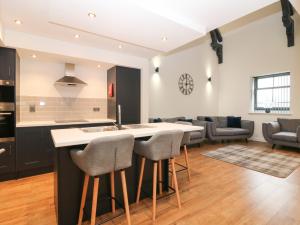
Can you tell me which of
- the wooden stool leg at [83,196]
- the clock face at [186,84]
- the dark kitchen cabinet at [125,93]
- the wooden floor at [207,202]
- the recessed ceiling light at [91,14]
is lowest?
the wooden floor at [207,202]

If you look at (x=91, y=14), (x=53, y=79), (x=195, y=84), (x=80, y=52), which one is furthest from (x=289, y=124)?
(x=53, y=79)

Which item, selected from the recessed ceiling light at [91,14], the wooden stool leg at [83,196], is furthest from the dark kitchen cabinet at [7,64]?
the wooden stool leg at [83,196]

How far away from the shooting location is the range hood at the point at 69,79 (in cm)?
367

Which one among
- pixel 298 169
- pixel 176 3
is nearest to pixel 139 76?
pixel 176 3

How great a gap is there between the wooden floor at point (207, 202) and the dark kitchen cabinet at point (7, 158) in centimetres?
22

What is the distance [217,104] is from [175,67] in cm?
225

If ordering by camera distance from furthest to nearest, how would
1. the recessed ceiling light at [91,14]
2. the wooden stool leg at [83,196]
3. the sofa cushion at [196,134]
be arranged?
the sofa cushion at [196,134] < the recessed ceiling light at [91,14] < the wooden stool leg at [83,196]

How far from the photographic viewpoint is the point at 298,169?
3.34 m

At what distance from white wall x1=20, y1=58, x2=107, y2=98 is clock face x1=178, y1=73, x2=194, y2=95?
3.17m

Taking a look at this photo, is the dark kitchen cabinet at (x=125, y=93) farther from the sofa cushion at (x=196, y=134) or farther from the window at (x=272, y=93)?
the window at (x=272, y=93)

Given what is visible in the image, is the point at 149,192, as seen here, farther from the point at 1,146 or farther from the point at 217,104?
the point at 217,104

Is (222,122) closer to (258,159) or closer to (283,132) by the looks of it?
(283,132)

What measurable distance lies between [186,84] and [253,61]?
7.67 feet

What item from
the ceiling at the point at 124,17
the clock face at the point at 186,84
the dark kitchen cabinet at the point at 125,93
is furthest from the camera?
the clock face at the point at 186,84
